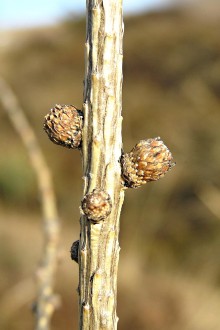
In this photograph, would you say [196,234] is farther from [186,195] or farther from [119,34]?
[119,34]

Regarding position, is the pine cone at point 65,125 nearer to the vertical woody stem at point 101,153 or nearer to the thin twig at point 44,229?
the vertical woody stem at point 101,153

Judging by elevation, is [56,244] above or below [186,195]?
below

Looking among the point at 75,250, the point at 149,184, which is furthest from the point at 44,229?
the point at 149,184

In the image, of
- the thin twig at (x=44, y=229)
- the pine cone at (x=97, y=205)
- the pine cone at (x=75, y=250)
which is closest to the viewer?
the pine cone at (x=97, y=205)

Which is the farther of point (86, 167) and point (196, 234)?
point (196, 234)

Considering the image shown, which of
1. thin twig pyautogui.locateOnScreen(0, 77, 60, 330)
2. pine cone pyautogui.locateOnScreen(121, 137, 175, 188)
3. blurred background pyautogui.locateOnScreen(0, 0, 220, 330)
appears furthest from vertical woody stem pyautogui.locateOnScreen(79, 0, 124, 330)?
blurred background pyautogui.locateOnScreen(0, 0, 220, 330)

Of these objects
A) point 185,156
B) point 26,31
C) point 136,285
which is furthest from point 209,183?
point 26,31

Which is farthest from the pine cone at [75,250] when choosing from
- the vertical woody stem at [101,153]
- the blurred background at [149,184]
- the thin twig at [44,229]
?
the blurred background at [149,184]
